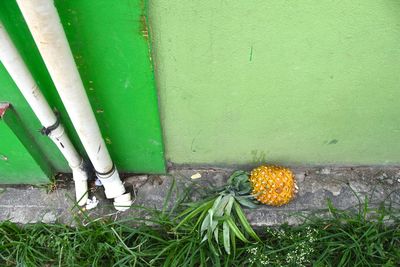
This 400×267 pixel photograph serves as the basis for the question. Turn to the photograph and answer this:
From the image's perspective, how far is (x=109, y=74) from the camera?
1634 mm

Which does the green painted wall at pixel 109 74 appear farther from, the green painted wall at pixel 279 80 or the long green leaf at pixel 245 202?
the long green leaf at pixel 245 202

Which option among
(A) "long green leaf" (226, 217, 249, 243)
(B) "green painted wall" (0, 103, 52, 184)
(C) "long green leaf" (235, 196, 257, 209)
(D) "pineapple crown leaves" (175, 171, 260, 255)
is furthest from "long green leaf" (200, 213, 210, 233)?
(B) "green painted wall" (0, 103, 52, 184)

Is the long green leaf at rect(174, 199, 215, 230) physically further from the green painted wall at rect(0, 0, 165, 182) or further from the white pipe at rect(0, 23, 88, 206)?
the white pipe at rect(0, 23, 88, 206)

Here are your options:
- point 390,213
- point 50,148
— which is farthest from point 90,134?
point 390,213

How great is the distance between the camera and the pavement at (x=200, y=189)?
7.13 ft

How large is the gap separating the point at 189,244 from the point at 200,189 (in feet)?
1.27

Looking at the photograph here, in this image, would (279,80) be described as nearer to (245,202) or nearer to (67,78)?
(245,202)

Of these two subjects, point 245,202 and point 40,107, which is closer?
point 40,107

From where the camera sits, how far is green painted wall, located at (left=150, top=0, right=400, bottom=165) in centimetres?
146

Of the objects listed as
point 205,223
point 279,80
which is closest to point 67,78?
point 279,80

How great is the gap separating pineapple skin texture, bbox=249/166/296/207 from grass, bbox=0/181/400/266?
0.60ft

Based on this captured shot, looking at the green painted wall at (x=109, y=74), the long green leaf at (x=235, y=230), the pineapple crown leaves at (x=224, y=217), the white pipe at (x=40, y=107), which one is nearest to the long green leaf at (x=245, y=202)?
the pineapple crown leaves at (x=224, y=217)

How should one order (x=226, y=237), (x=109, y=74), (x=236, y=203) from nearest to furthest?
(x=109, y=74), (x=226, y=237), (x=236, y=203)

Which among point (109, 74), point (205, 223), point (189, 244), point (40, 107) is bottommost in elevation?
point (189, 244)
